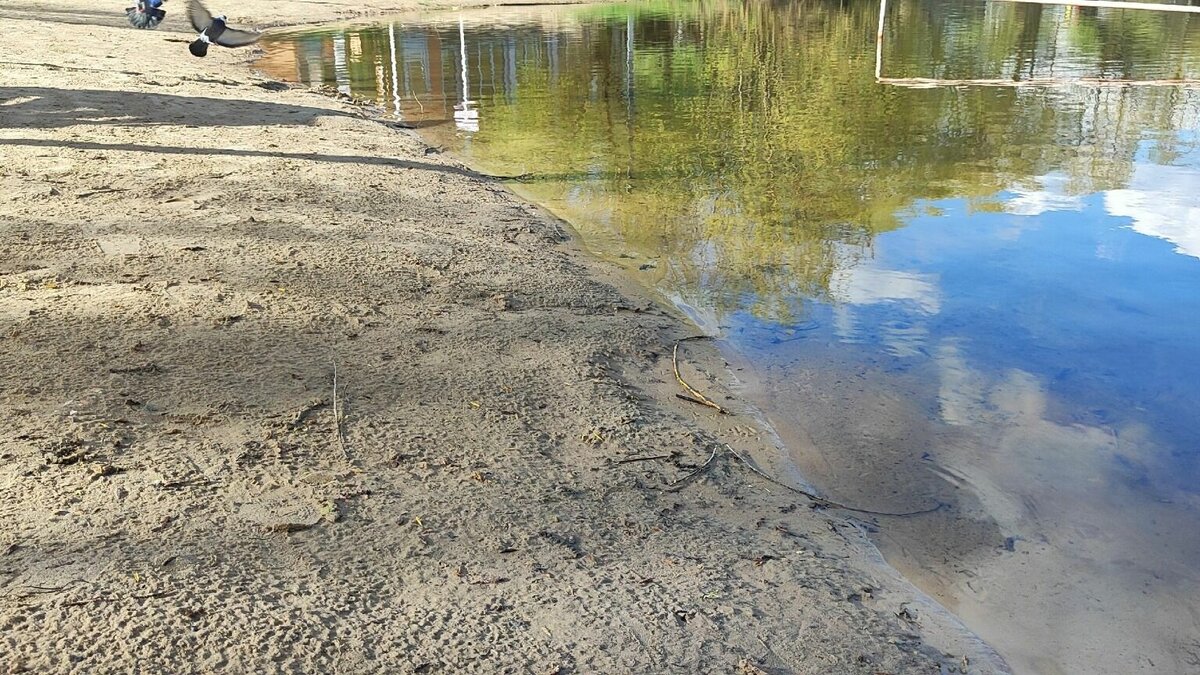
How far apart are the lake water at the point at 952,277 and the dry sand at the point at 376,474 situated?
0.48 metres

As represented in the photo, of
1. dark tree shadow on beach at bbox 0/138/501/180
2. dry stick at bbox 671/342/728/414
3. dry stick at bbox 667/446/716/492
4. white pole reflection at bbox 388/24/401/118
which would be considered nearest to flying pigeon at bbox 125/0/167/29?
white pole reflection at bbox 388/24/401/118

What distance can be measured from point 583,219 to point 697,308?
8.29 ft

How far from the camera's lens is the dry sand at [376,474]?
3117mm

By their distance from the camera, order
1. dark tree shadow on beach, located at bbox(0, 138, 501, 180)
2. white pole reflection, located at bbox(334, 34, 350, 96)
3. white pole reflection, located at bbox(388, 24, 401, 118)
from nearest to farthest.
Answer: dark tree shadow on beach, located at bbox(0, 138, 501, 180)
white pole reflection, located at bbox(388, 24, 401, 118)
white pole reflection, located at bbox(334, 34, 350, 96)

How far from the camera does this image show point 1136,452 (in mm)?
5027

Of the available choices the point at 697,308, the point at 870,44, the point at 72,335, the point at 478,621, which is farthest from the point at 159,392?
the point at 870,44

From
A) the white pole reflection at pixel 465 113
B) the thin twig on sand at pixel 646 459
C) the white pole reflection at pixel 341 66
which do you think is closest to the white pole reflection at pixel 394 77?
→ the white pole reflection at pixel 341 66

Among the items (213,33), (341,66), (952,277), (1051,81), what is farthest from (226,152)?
(1051,81)

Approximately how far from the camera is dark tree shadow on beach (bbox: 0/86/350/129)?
10.8m

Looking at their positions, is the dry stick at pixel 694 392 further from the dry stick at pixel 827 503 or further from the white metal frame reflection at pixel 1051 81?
the white metal frame reflection at pixel 1051 81

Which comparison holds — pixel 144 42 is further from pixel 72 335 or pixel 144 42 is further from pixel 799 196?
pixel 72 335

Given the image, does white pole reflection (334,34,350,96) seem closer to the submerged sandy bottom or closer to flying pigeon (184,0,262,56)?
flying pigeon (184,0,262,56)

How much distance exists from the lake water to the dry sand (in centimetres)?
48

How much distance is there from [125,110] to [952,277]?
9.18 metres
